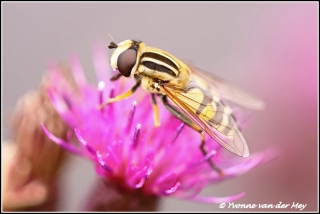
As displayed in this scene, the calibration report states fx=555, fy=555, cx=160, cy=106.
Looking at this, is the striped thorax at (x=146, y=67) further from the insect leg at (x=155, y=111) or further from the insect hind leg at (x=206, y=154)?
the insect hind leg at (x=206, y=154)

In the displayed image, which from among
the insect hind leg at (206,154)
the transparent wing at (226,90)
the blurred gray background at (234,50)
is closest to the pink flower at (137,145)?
the insect hind leg at (206,154)

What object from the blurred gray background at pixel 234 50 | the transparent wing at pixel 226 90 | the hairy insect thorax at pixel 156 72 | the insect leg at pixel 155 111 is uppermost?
the hairy insect thorax at pixel 156 72

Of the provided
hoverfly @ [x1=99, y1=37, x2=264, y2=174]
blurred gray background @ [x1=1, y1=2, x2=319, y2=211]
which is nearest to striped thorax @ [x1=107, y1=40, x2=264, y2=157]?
hoverfly @ [x1=99, y1=37, x2=264, y2=174]

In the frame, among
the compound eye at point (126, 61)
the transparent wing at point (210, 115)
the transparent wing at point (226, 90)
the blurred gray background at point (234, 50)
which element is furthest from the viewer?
the blurred gray background at point (234, 50)

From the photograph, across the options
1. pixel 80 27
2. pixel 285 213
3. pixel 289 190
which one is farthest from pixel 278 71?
pixel 80 27

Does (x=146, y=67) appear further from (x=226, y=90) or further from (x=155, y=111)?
(x=226, y=90)

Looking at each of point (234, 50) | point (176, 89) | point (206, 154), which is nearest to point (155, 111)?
point (176, 89)
